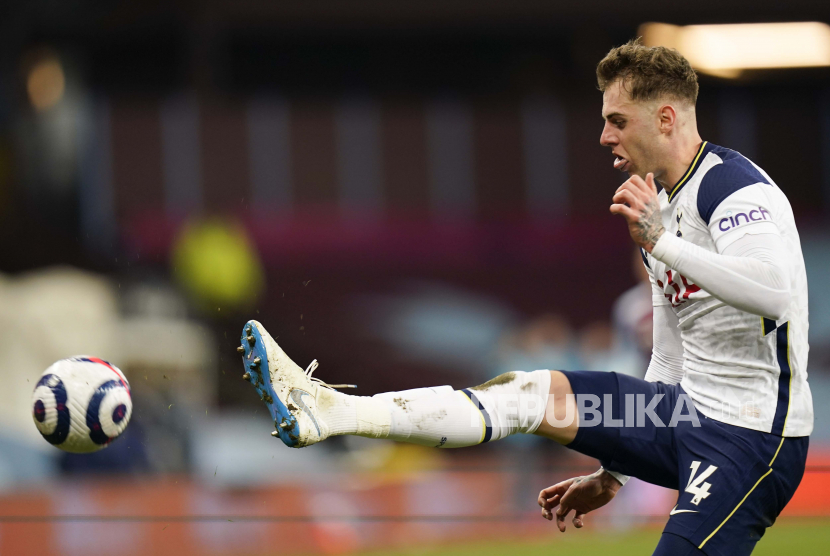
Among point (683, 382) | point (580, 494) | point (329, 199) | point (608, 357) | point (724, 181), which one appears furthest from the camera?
point (329, 199)

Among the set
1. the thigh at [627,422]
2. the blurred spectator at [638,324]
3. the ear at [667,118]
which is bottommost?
the blurred spectator at [638,324]

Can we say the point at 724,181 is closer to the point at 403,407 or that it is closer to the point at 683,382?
the point at 683,382

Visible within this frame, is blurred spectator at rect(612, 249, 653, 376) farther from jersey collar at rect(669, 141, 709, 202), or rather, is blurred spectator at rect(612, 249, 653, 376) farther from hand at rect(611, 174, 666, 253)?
hand at rect(611, 174, 666, 253)

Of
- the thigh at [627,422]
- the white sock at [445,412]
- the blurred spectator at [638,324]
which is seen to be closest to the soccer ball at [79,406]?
the white sock at [445,412]

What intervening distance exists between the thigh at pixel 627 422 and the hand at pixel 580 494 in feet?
1.02

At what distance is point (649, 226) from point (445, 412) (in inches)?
32.9

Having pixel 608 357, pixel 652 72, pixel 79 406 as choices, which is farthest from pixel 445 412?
pixel 608 357

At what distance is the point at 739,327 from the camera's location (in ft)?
9.93

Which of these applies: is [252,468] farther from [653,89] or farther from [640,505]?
[653,89]

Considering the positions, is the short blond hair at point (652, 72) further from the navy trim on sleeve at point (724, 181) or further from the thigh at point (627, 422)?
the thigh at point (627, 422)

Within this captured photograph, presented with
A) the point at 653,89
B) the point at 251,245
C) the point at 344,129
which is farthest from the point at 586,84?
the point at 653,89

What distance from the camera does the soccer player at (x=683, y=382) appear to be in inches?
112

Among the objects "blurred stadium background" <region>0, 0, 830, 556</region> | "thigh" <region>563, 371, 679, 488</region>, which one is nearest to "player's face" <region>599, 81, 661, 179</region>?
"thigh" <region>563, 371, 679, 488</region>

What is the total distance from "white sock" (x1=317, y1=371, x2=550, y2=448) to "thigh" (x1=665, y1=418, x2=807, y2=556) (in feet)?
1.64
